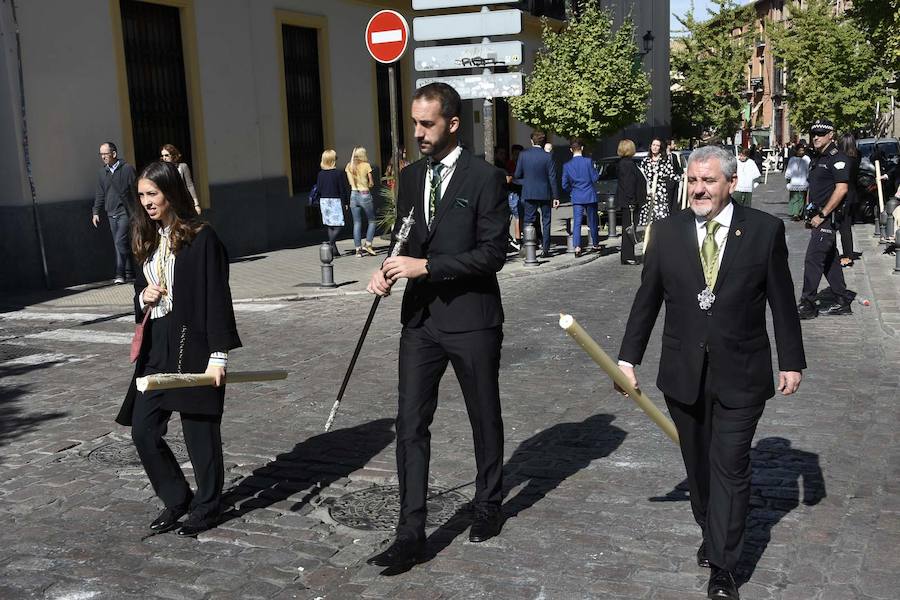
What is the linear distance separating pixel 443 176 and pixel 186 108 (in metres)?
13.3

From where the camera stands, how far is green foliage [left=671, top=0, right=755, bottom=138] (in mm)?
48781

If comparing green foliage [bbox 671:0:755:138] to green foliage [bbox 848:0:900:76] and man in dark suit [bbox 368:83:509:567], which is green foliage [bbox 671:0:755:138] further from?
man in dark suit [bbox 368:83:509:567]

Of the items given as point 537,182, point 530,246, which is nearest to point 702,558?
point 530,246

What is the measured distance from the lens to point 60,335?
34.2 ft

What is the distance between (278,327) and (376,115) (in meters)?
12.5

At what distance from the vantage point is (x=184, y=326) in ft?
16.0

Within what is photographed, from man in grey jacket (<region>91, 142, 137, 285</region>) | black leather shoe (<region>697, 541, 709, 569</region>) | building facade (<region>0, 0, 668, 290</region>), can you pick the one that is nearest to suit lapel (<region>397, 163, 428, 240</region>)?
black leather shoe (<region>697, 541, 709, 569</region>)

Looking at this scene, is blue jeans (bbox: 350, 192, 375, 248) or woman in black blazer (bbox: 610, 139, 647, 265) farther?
blue jeans (bbox: 350, 192, 375, 248)

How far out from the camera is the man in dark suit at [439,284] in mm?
4477

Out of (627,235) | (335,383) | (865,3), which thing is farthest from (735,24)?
(335,383)

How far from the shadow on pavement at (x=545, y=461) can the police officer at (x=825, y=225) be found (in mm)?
4381

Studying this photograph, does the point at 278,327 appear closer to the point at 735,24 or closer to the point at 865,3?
the point at 865,3

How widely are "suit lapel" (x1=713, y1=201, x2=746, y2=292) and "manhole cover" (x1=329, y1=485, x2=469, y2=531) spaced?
191 cm

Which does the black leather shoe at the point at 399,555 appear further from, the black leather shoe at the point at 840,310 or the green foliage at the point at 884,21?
the green foliage at the point at 884,21
